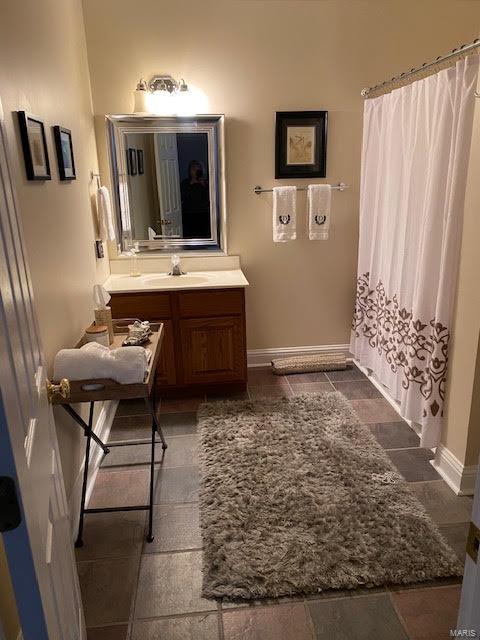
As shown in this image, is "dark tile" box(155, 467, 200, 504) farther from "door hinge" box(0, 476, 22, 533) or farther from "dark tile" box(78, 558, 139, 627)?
"door hinge" box(0, 476, 22, 533)

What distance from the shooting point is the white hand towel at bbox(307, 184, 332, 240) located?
3.26m

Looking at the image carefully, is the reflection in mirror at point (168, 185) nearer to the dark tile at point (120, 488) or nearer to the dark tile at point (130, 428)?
the dark tile at point (130, 428)

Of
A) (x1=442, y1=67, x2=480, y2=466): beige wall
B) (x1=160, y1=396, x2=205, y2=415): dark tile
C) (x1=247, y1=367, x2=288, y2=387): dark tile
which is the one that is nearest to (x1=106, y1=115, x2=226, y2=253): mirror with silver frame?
(x1=247, y1=367, x2=288, y2=387): dark tile

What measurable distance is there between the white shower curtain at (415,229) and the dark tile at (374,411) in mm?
131

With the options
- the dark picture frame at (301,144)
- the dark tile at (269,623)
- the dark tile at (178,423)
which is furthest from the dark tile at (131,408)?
the dark picture frame at (301,144)

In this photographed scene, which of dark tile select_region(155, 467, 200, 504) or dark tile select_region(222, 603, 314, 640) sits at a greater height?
dark tile select_region(155, 467, 200, 504)

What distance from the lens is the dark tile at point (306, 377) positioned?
11.3ft

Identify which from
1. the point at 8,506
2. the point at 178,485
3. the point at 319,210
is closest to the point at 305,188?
the point at 319,210

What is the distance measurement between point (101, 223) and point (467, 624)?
2.66m

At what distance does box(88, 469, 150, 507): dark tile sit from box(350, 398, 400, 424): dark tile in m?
1.37

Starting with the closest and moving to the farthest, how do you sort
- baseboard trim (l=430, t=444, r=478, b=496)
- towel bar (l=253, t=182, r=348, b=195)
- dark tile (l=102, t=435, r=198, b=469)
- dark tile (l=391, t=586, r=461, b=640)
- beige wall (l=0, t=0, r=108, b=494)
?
dark tile (l=391, t=586, r=461, b=640)
beige wall (l=0, t=0, r=108, b=494)
baseboard trim (l=430, t=444, r=478, b=496)
dark tile (l=102, t=435, r=198, b=469)
towel bar (l=253, t=182, r=348, b=195)

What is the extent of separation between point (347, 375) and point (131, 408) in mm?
1613

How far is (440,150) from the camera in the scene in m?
2.12

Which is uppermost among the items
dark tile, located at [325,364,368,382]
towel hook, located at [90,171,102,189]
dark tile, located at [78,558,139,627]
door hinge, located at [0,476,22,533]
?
towel hook, located at [90,171,102,189]
